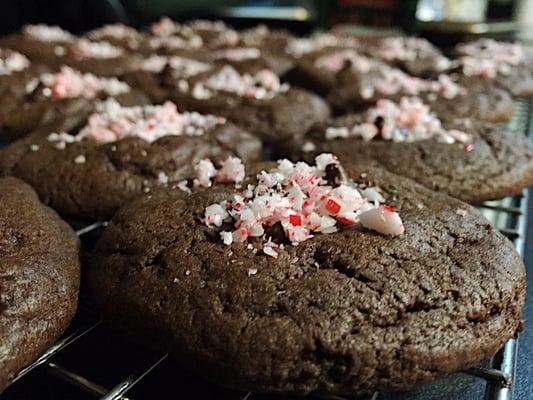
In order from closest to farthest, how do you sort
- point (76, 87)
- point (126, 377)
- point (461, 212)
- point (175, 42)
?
point (126, 377), point (461, 212), point (76, 87), point (175, 42)

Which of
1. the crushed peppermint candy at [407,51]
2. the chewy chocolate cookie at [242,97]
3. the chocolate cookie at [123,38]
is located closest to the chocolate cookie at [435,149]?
the chewy chocolate cookie at [242,97]

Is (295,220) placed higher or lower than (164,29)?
higher

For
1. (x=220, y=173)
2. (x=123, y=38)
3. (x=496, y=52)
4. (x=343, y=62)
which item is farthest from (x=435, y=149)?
(x=123, y=38)

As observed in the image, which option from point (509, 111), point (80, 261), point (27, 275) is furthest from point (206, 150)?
point (509, 111)

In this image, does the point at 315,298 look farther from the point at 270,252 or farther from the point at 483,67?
the point at 483,67

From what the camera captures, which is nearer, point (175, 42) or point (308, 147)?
point (308, 147)

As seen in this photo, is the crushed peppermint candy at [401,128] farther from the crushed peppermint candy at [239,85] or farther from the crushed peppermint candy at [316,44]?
the crushed peppermint candy at [316,44]
